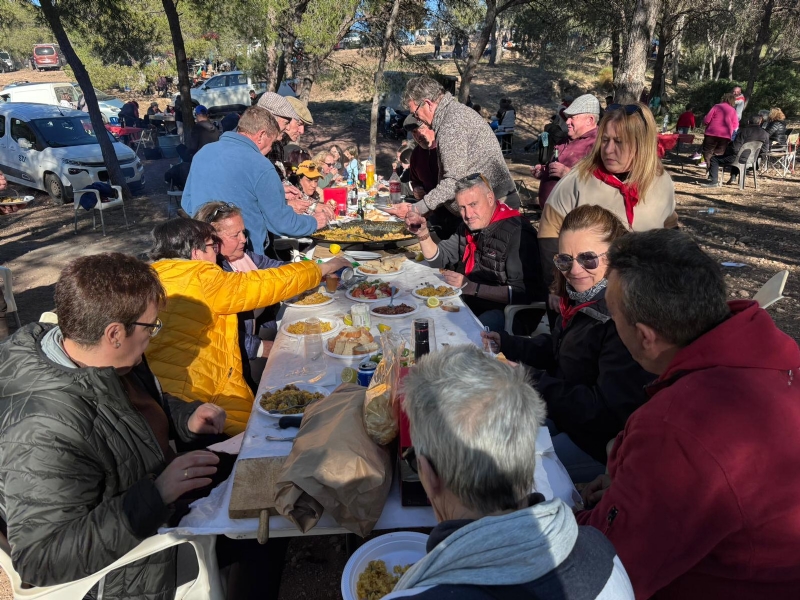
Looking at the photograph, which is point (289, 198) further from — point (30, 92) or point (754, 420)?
point (30, 92)

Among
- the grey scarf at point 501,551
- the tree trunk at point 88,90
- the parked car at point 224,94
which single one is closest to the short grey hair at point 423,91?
the grey scarf at point 501,551

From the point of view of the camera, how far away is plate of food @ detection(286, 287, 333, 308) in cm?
357

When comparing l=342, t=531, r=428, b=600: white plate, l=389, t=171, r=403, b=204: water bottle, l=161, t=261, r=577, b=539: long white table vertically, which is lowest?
l=342, t=531, r=428, b=600: white plate

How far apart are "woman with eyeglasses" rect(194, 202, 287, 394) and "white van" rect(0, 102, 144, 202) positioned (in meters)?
9.95

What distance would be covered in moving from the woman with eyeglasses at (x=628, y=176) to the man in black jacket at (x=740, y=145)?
10.5 m

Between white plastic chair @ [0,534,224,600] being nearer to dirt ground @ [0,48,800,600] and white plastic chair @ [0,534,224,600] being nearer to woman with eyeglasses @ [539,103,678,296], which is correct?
dirt ground @ [0,48,800,600]

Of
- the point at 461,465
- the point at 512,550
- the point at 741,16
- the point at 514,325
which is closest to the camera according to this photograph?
the point at 512,550

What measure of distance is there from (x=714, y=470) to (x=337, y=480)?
3.26ft

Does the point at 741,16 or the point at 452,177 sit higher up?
the point at 741,16

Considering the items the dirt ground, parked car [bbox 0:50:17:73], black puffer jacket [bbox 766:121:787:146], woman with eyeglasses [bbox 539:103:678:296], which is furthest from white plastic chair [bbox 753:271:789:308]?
parked car [bbox 0:50:17:73]

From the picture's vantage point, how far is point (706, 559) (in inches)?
58.6

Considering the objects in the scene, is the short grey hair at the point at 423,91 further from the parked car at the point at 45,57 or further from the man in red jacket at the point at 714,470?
the parked car at the point at 45,57

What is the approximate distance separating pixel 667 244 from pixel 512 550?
1110 millimetres

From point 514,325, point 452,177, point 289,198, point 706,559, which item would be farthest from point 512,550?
point 289,198
